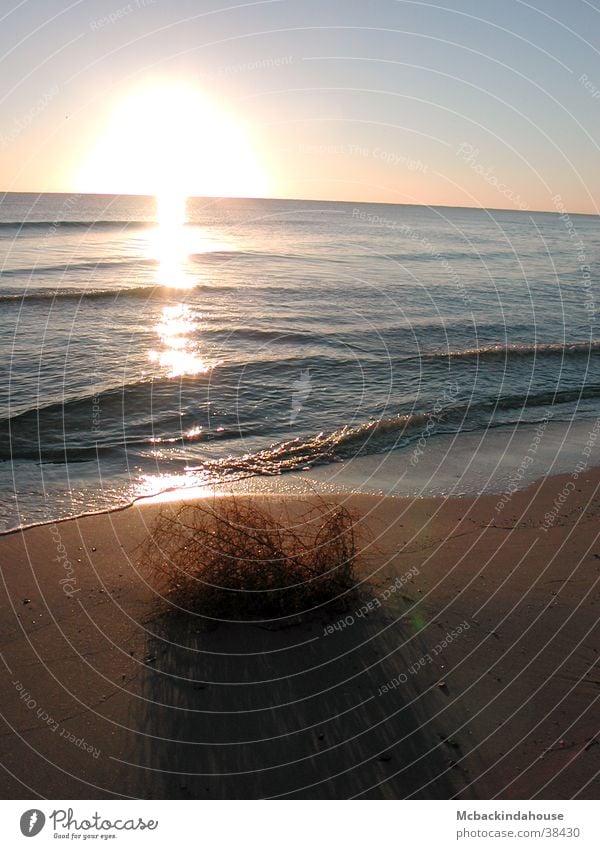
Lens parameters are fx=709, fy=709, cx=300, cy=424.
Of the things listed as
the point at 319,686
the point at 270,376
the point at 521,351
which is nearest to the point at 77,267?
the point at 270,376

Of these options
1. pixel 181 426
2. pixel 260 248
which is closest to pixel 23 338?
pixel 181 426

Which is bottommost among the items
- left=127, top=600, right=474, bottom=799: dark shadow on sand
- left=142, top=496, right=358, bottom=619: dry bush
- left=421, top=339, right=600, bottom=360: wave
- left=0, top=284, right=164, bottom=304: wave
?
left=127, top=600, right=474, bottom=799: dark shadow on sand

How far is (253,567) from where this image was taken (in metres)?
6.40

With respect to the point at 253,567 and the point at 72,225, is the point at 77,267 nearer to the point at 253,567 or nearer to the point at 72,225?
the point at 72,225

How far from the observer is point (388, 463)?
12070 millimetres

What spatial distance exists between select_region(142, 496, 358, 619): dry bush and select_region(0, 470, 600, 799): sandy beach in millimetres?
181

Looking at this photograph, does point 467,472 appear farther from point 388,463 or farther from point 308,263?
point 308,263

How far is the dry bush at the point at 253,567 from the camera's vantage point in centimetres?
637

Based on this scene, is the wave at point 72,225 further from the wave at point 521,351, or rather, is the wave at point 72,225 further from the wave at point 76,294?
the wave at point 521,351

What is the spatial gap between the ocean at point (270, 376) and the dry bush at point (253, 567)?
11.8 ft

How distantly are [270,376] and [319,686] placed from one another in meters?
12.5

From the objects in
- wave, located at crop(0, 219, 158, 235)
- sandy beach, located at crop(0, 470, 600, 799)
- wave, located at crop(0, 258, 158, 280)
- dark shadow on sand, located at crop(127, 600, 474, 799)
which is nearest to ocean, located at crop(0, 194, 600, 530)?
wave, located at crop(0, 258, 158, 280)

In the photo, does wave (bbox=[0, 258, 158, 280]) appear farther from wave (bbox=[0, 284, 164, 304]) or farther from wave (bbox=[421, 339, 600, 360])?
wave (bbox=[421, 339, 600, 360])

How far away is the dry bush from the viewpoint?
637 cm
